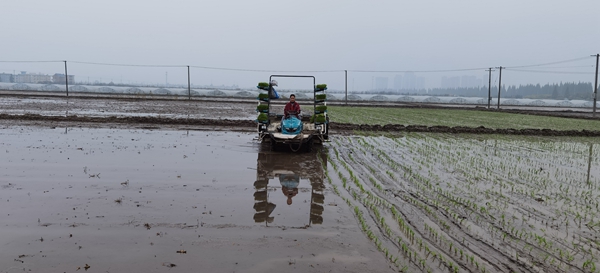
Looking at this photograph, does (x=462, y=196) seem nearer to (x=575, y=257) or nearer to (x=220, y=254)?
(x=575, y=257)

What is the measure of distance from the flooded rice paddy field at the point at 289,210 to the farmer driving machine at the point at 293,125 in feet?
1.59

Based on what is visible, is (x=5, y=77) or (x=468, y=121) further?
(x=5, y=77)

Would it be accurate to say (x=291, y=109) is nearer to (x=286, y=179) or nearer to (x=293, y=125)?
(x=293, y=125)

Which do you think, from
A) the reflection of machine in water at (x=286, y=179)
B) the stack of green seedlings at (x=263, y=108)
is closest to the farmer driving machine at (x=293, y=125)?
the stack of green seedlings at (x=263, y=108)

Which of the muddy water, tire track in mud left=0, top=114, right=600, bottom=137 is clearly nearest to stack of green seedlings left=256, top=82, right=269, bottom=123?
the muddy water

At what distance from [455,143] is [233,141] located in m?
7.09

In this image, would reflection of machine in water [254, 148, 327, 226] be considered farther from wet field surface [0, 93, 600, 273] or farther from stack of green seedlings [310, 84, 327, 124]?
stack of green seedlings [310, 84, 327, 124]

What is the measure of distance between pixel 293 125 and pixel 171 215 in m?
5.92

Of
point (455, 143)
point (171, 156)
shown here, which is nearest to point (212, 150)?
point (171, 156)

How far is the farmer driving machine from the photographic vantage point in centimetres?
1116

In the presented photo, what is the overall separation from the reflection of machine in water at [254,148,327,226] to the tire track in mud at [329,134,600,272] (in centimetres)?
50

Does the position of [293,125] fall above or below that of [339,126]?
above

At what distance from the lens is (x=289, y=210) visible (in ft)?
20.4

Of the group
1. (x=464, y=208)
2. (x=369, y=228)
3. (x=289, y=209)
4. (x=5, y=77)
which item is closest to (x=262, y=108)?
(x=289, y=209)
